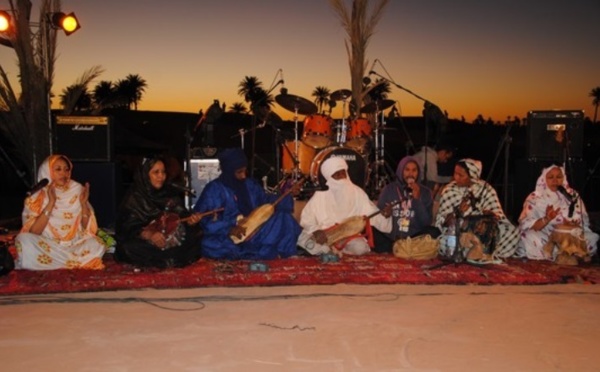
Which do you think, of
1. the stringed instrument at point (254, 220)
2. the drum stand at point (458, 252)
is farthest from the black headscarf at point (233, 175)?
the drum stand at point (458, 252)

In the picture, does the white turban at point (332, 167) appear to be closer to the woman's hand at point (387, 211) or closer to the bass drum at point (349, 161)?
the woman's hand at point (387, 211)

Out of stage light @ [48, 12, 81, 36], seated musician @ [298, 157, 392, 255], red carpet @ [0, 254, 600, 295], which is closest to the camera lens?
red carpet @ [0, 254, 600, 295]

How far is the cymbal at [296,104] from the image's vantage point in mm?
9273

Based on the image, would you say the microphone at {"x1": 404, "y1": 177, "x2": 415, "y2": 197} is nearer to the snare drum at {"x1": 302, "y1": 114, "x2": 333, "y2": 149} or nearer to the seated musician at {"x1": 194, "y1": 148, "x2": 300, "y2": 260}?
the seated musician at {"x1": 194, "y1": 148, "x2": 300, "y2": 260}

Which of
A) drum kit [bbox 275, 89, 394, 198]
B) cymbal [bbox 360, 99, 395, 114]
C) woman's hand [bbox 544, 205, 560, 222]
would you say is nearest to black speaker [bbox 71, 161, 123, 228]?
drum kit [bbox 275, 89, 394, 198]

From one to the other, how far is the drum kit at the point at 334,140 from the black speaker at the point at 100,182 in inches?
103

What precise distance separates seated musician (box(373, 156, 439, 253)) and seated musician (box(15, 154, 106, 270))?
304 cm

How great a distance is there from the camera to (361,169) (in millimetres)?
8516

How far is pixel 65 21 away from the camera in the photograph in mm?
7457

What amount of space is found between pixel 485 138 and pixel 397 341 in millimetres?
19193

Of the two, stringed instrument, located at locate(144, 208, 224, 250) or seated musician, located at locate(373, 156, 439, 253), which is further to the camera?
seated musician, located at locate(373, 156, 439, 253)

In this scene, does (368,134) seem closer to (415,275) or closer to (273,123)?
(273,123)

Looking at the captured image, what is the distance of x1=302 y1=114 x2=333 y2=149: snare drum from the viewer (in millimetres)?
9209

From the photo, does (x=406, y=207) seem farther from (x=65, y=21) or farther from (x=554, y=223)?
(x=65, y=21)
